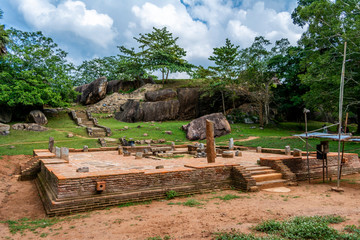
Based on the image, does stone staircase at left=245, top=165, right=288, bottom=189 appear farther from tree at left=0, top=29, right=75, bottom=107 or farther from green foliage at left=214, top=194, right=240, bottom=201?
tree at left=0, top=29, right=75, bottom=107

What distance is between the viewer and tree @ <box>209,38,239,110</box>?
31234 mm

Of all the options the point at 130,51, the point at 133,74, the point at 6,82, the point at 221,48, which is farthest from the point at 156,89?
the point at 6,82

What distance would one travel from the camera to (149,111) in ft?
107

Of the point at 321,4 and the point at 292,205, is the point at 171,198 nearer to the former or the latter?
the point at 292,205

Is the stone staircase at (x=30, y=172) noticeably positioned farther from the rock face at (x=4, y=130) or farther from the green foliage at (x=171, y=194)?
the rock face at (x=4, y=130)

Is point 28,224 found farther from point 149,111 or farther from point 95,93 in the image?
point 95,93

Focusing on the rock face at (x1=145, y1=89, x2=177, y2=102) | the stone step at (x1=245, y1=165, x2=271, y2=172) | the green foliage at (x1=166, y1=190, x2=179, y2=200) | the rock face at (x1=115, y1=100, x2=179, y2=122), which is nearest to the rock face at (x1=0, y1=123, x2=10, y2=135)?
the rock face at (x1=115, y1=100, x2=179, y2=122)

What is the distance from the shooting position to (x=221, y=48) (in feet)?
105

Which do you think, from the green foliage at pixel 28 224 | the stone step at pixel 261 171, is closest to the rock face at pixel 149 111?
the stone step at pixel 261 171

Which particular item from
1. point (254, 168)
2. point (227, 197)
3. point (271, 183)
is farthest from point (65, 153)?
point (271, 183)

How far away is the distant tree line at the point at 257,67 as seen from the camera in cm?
1728

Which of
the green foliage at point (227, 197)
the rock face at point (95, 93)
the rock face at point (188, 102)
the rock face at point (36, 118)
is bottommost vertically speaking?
the green foliage at point (227, 197)

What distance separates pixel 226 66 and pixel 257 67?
4.46 metres

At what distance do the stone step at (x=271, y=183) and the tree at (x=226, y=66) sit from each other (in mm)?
22637
